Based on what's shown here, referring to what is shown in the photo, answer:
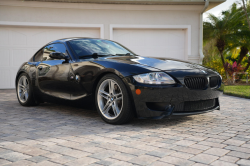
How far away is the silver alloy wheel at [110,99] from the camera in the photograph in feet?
13.8

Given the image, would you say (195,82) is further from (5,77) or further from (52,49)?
(5,77)

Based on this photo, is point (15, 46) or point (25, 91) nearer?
point (25, 91)

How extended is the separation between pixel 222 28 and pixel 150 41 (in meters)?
7.37

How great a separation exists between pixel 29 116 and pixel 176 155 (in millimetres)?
3112

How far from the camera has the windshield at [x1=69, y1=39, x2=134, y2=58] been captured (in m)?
5.00

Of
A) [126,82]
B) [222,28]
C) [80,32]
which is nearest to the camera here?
[126,82]

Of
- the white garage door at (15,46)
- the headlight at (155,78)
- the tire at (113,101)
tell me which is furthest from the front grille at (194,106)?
the white garage door at (15,46)

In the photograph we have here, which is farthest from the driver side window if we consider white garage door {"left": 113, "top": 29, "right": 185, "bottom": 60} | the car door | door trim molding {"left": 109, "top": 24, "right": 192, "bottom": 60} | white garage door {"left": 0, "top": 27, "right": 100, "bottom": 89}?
white garage door {"left": 113, "top": 29, "right": 185, "bottom": 60}

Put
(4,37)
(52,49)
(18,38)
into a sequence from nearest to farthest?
(52,49) → (4,37) → (18,38)

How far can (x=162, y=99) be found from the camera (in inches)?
153

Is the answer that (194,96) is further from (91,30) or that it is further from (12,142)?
(91,30)

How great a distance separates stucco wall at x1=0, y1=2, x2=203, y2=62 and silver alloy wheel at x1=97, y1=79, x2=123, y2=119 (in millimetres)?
7244

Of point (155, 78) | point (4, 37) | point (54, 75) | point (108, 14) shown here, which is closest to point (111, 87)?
point (155, 78)

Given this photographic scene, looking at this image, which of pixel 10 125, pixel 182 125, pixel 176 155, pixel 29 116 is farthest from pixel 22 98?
pixel 176 155
